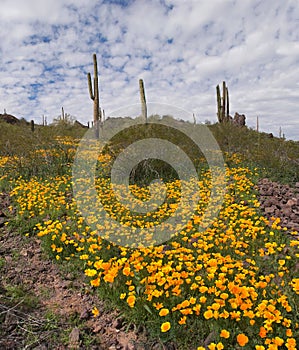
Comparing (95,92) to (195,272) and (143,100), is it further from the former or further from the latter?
(195,272)

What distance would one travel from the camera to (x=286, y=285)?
326 cm

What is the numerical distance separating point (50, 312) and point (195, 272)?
1.66 meters

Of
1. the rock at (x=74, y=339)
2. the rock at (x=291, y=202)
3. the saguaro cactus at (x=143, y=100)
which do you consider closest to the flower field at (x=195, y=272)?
the rock at (x=74, y=339)

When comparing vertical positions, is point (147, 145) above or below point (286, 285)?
above

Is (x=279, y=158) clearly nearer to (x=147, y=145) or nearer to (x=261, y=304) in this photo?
(x=147, y=145)

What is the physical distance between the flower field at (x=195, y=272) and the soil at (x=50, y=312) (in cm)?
12

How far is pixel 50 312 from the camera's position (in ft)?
10.6

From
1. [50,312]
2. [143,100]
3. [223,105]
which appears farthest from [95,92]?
[50,312]

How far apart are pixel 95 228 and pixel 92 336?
2.07 meters

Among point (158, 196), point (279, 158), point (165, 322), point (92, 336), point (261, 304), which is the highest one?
point (279, 158)

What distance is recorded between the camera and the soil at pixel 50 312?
2793 millimetres

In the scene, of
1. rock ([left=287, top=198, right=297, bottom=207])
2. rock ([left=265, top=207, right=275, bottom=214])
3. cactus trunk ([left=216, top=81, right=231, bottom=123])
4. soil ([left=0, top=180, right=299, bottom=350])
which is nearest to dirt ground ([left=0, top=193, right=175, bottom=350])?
soil ([left=0, top=180, right=299, bottom=350])

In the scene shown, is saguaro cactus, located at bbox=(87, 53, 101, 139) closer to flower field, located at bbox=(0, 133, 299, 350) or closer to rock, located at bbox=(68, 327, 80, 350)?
flower field, located at bbox=(0, 133, 299, 350)

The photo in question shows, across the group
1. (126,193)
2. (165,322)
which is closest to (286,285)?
(165,322)
